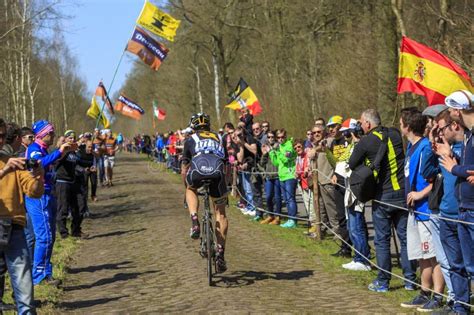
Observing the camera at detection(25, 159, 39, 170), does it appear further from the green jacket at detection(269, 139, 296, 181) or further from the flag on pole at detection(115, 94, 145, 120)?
the flag on pole at detection(115, 94, 145, 120)

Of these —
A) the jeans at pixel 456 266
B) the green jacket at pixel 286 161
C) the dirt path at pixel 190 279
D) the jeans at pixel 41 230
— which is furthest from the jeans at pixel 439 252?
the green jacket at pixel 286 161

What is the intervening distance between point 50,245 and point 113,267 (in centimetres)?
195

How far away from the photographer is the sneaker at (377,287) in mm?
9305

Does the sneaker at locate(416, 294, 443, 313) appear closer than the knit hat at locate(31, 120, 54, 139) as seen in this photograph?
Yes

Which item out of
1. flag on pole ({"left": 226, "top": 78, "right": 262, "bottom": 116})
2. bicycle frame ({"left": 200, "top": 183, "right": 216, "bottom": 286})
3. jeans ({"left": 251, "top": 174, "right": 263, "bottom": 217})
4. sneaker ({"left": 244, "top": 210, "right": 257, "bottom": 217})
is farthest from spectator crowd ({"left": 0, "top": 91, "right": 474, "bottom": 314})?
flag on pole ({"left": 226, "top": 78, "right": 262, "bottom": 116})

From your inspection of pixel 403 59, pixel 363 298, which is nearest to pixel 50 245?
pixel 363 298

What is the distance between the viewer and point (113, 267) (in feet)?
38.7

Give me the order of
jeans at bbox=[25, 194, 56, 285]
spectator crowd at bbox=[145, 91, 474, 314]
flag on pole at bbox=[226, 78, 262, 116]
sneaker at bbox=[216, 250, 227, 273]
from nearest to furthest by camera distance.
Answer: spectator crowd at bbox=[145, 91, 474, 314] → jeans at bbox=[25, 194, 56, 285] → sneaker at bbox=[216, 250, 227, 273] → flag on pole at bbox=[226, 78, 262, 116]

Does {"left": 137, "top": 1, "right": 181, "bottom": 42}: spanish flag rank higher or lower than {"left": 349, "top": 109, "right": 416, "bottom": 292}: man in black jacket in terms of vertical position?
higher

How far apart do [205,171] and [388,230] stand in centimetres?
238

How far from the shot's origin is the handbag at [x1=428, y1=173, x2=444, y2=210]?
26.4ft

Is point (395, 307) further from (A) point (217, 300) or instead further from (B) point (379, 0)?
(B) point (379, 0)

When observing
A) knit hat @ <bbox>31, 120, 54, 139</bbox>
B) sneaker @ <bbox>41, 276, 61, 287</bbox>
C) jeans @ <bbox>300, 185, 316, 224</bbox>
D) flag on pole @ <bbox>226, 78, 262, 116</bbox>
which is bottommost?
sneaker @ <bbox>41, 276, 61, 287</bbox>

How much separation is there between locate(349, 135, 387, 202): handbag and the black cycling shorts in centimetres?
167
